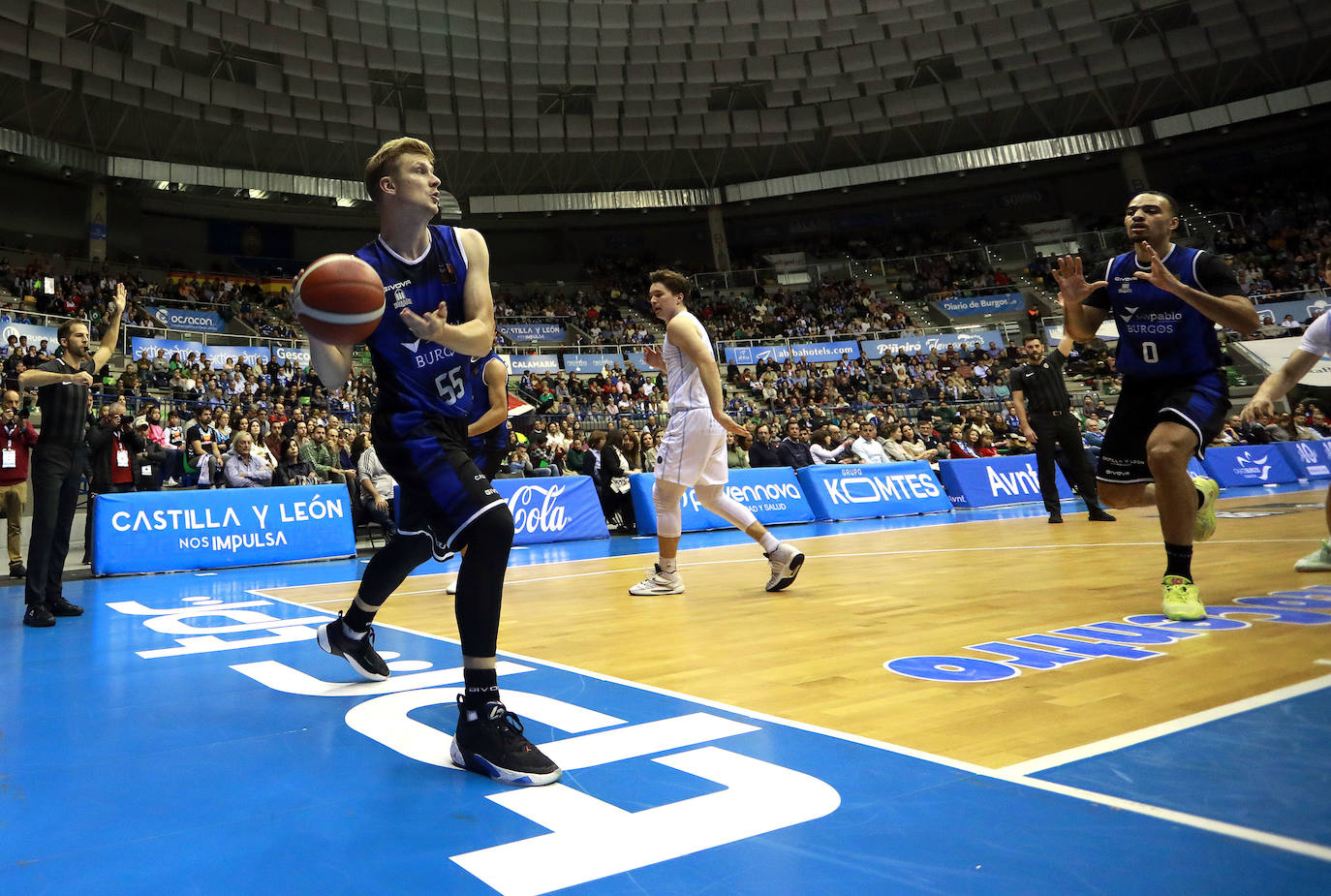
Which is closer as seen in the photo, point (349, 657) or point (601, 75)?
point (349, 657)

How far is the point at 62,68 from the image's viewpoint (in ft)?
70.6

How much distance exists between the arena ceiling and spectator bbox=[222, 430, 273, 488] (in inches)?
581

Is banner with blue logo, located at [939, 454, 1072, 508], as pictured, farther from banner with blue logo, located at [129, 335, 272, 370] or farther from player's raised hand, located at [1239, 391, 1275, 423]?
banner with blue logo, located at [129, 335, 272, 370]

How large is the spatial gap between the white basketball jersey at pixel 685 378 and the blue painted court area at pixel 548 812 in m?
2.56

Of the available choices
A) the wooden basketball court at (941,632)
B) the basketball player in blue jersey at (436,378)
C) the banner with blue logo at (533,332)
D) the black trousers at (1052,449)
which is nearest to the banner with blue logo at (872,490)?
the black trousers at (1052,449)

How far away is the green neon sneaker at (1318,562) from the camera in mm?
4371

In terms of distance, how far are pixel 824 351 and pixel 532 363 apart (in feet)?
30.0

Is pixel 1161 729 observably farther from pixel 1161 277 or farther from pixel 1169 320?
pixel 1169 320

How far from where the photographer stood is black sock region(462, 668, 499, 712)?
218cm

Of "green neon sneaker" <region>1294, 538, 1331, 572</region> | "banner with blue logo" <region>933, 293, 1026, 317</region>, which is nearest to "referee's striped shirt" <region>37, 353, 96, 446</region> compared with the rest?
"green neon sneaker" <region>1294, 538, 1331, 572</region>

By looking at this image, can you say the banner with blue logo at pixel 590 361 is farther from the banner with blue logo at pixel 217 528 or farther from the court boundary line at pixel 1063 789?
the court boundary line at pixel 1063 789

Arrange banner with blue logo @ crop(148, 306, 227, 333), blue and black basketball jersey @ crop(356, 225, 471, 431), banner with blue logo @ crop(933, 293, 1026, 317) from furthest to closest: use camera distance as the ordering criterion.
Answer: banner with blue logo @ crop(933, 293, 1026, 317)
banner with blue logo @ crop(148, 306, 227, 333)
blue and black basketball jersey @ crop(356, 225, 471, 431)

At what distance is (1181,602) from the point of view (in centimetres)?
338

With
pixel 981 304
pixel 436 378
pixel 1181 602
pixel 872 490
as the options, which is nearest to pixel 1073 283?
pixel 1181 602
